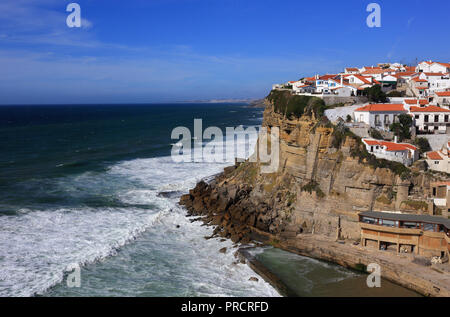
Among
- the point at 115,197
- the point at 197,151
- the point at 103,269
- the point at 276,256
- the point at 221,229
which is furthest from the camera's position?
the point at 197,151

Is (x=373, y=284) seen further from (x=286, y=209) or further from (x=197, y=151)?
(x=197, y=151)

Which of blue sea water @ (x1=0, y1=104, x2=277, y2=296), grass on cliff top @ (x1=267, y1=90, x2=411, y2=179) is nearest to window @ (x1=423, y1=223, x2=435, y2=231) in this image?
grass on cliff top @ (x1=267, y1=90, x2=411, y2=179)

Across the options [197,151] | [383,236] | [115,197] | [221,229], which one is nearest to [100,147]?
[197,151]

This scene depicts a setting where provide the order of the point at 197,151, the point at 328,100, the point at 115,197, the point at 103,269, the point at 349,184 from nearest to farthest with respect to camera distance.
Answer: the point at 103,269, the point at 349,184, the point at 328,100, the point at 115,197, the point at 197,151

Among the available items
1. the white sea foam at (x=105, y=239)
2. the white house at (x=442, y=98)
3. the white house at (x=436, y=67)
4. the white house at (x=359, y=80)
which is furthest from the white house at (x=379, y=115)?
the white house at (x=436, y=67)

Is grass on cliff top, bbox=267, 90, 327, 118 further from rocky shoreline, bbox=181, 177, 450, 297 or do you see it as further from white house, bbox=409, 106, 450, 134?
rocky shoreline, bbox=181, 177, 450, 297
